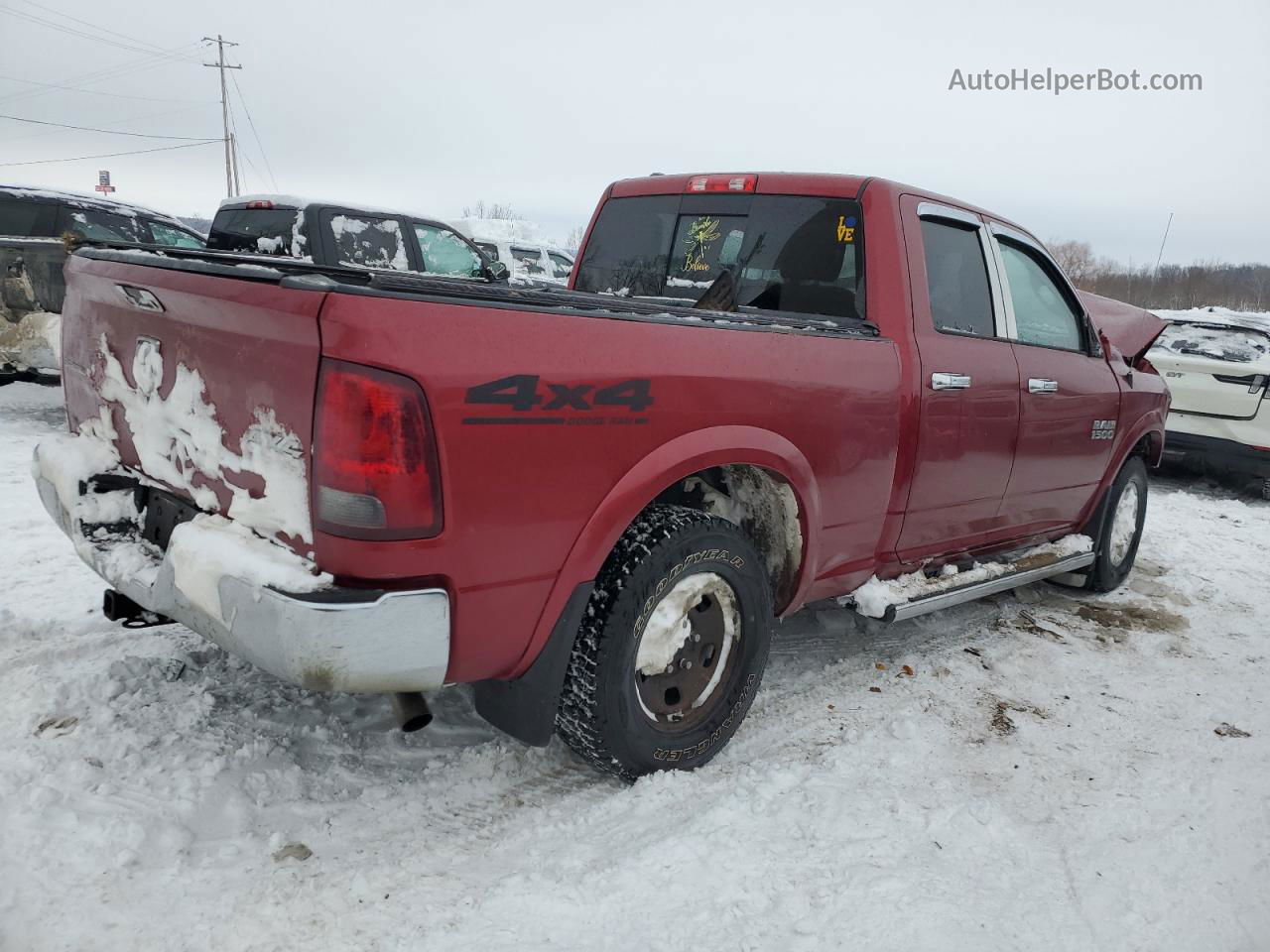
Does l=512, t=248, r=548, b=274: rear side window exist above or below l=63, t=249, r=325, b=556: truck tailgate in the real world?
above

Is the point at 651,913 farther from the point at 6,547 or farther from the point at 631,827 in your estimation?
the point at 6,547

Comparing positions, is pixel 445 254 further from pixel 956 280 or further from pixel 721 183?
pixel 956 280

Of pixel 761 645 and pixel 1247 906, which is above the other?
pixel 761 645

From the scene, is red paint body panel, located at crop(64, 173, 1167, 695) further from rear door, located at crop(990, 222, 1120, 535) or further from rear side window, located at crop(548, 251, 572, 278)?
rear side window, located at crop(548, 251, 572, 278)

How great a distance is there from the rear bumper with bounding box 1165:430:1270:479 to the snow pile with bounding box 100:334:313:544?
27.4 feet

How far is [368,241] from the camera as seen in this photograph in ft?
25.3

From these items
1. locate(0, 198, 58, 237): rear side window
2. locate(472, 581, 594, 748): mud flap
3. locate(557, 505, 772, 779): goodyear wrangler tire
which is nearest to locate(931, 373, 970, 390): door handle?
locate(557, 505, 772, 779): goodyear wrangler tire

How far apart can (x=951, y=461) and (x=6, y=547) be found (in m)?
4.31

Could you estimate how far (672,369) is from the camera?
2369mm

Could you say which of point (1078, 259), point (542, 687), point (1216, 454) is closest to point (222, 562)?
point (542, 687)

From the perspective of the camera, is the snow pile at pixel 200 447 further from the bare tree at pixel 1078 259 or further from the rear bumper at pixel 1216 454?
the bare tree at pixel 1078 259

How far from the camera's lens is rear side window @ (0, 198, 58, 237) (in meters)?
6.78

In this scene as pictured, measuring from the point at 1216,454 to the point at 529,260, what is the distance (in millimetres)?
11674

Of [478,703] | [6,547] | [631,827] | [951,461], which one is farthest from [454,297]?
[6,547]
